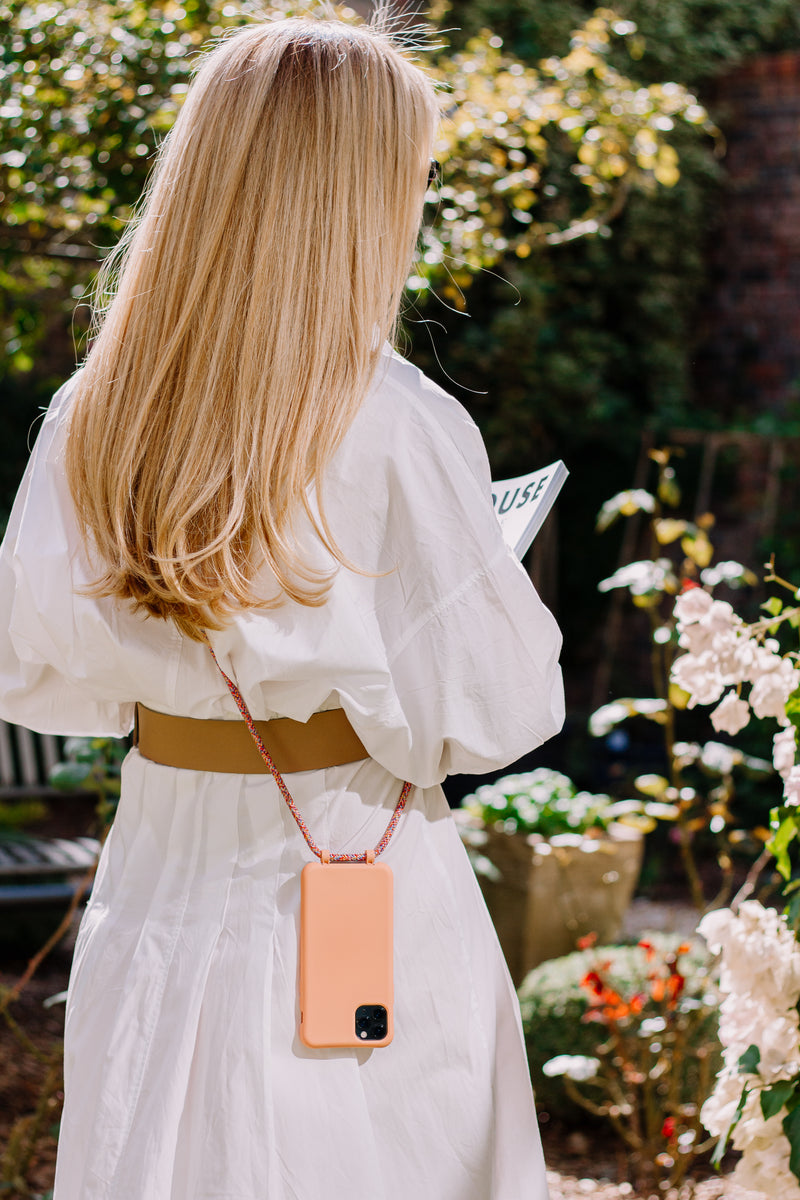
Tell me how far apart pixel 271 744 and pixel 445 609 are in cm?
21

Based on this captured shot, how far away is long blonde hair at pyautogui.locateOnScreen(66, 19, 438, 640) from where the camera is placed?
3.55 feet

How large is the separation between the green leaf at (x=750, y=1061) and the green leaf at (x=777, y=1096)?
3 centimetres

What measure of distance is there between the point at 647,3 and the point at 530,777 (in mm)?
4792

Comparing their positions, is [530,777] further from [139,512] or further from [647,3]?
[647,3]

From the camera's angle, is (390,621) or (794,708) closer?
(390,621)

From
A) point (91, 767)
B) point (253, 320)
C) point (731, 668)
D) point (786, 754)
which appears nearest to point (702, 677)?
point (731, 668)

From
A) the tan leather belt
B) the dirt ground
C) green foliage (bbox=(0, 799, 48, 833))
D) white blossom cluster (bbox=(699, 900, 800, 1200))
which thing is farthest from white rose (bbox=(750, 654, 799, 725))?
green foliage (bbox=(0, 799, 48, 833))

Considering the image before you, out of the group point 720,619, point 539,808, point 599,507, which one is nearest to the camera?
point 720,619

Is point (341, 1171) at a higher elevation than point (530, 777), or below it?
higher

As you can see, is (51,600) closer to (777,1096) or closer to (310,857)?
(310,857)

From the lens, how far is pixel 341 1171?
112 centimetres

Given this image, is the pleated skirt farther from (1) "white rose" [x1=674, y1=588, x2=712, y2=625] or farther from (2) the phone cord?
(1) "white rose" [x1=674, y1=588, x2=712, y2=625]

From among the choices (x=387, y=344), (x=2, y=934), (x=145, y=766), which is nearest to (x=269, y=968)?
(x=145, y=766)

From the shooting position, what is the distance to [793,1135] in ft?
4.55
